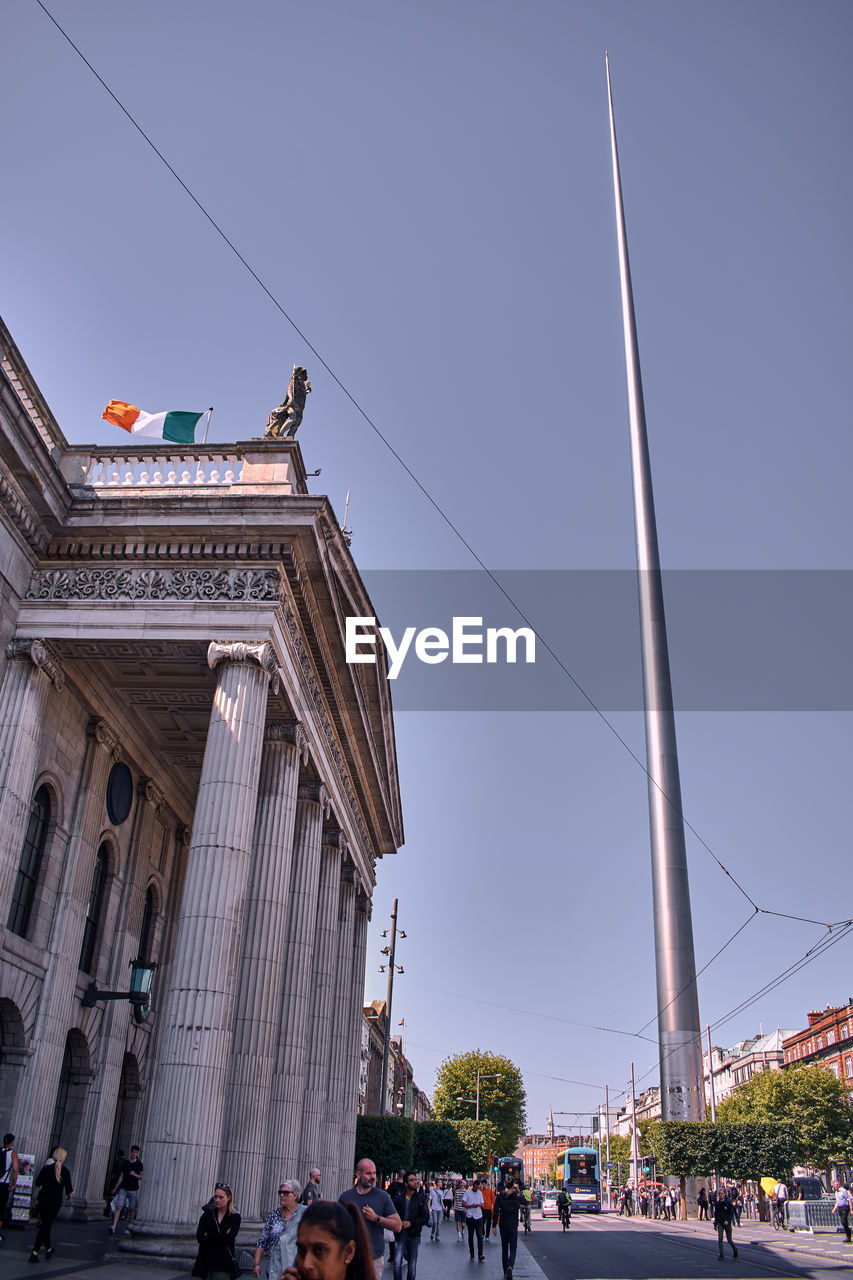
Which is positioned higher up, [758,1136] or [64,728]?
[64,728]

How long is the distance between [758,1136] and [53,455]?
134 feet

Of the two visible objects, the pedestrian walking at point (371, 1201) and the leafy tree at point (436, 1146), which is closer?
the pedestrian walking at point (371, 1201)

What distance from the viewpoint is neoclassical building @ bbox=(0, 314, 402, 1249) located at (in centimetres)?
1527

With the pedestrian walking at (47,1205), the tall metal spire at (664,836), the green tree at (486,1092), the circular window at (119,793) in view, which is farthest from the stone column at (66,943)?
the green tree at (486,1092)

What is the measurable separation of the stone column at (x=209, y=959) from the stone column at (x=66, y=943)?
3522mm

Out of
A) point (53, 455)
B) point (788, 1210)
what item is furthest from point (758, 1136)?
point (53, 455)

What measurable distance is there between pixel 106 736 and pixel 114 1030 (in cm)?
602

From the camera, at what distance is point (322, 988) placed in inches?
1000

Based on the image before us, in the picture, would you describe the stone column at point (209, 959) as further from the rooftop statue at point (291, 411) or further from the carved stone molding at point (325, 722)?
the rooftop statue at point (291, 411)

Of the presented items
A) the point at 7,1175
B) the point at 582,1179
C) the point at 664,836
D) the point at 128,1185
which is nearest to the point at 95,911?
the point at 128,1185

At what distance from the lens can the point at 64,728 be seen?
1861 centimetres

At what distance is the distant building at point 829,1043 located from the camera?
88812 mm

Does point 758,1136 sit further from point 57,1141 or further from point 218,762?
point 218,762

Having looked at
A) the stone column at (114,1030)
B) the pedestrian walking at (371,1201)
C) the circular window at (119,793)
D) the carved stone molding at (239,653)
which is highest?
the carved stone molding at (239,653)
